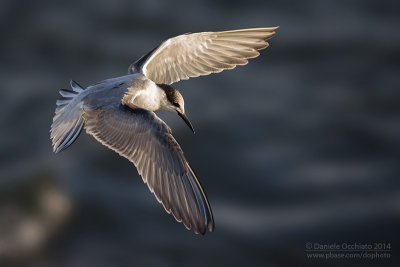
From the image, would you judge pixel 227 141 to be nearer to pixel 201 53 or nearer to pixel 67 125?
pixel 201 53

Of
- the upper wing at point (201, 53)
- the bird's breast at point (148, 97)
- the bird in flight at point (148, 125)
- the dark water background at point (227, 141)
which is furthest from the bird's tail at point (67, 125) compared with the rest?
the dark water background at point (227, 141)

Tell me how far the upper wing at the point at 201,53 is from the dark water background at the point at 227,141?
2.82m

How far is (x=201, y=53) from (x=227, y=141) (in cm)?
339

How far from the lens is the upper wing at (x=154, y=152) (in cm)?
500

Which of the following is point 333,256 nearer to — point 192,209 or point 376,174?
point 376,174

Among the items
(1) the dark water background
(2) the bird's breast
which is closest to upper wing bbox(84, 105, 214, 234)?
(2) the bird's breast

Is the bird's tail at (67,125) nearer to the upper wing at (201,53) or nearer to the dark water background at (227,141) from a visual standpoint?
the upper wing at (201,53)

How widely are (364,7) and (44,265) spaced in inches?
236

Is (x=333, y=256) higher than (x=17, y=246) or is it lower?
lower

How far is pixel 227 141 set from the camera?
30.9 ft

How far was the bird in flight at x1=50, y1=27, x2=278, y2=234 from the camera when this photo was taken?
5.01 metres

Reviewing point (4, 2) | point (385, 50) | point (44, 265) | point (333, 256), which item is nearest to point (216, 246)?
point (333, 256)

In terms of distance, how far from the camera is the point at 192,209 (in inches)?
195

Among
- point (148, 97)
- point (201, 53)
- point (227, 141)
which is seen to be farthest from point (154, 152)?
point (227, 141)
